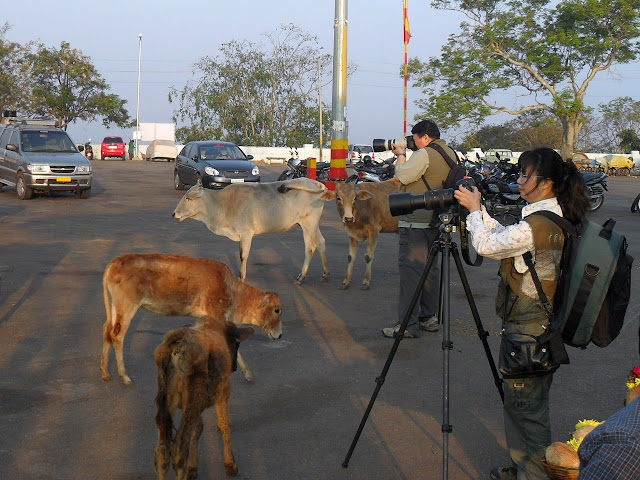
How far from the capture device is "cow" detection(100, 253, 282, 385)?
638 centimetres

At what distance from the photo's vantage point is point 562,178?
432 centimetres

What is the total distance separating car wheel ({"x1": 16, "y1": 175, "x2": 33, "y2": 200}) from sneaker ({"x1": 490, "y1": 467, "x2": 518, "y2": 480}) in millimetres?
18760

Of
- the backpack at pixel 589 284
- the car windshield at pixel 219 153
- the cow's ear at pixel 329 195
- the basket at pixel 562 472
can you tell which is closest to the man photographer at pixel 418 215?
the cow's ear at pixel 329 195

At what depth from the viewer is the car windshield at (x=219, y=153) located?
78.7ft

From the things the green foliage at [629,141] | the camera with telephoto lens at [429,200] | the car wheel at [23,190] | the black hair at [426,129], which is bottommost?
the car wheel at [23,190]

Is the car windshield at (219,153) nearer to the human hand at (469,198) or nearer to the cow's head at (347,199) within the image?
the cow's head at (347,199)

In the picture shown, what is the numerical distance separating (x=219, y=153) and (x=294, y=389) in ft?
60.7

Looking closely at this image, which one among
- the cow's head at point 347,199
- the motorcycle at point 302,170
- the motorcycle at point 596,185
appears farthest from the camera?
the motorcycle at point 302,170

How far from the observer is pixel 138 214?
18828mm

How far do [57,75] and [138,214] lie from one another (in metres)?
49.0

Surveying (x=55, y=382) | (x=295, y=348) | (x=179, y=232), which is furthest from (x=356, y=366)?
(x=179, y=232)

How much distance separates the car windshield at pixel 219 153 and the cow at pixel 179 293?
58.1 feet

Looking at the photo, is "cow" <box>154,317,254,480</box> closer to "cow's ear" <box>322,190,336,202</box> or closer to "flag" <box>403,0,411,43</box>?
"cow's ear" <box>322,190,336,202</box>

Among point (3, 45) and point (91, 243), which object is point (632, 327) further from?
point (3, 45)
